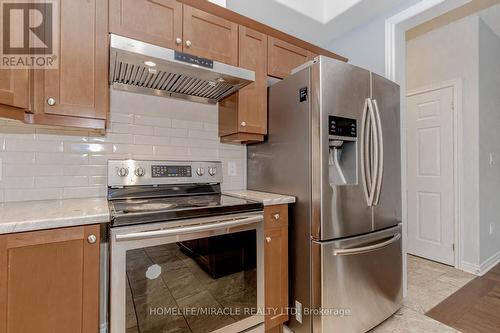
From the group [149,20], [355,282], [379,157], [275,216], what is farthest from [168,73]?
[355,282]

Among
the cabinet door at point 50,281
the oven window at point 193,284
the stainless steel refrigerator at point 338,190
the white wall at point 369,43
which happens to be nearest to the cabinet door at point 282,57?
the stainless steel refrigerator at point 338,190

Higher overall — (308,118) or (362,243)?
(308,118)

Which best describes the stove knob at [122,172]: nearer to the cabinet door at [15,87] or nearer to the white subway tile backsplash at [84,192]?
the white subway tile backsplash at [84,192]

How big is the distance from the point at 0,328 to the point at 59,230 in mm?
369

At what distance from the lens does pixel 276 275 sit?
1.56 meters

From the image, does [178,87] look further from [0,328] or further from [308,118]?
[0,328]

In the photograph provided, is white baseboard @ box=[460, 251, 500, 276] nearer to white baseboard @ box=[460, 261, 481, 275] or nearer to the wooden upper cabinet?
white baseboard @ box=[460, 261, 481, 275]

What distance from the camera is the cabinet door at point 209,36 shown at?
1.53 metres

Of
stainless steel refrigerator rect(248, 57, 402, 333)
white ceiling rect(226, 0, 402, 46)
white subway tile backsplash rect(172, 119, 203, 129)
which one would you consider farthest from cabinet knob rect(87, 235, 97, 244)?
white ceiling rect(226, 0, 402, 46)

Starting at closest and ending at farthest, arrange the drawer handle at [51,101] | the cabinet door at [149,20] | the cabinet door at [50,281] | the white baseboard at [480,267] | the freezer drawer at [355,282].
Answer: the cabinet door at [50,281] < the drawer handle at [51,101] < the cabinet door at [149,20] < the freezer drawer at [355,282] < the white baseboard at [480,267]

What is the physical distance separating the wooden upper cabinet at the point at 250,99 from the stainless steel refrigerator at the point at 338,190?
0.11 metres

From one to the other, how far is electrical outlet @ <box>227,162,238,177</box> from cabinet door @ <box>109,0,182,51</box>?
38.9 inches

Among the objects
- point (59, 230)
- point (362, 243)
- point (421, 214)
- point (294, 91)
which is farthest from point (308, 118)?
point (421, 214)

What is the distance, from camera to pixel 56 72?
3.97ft
